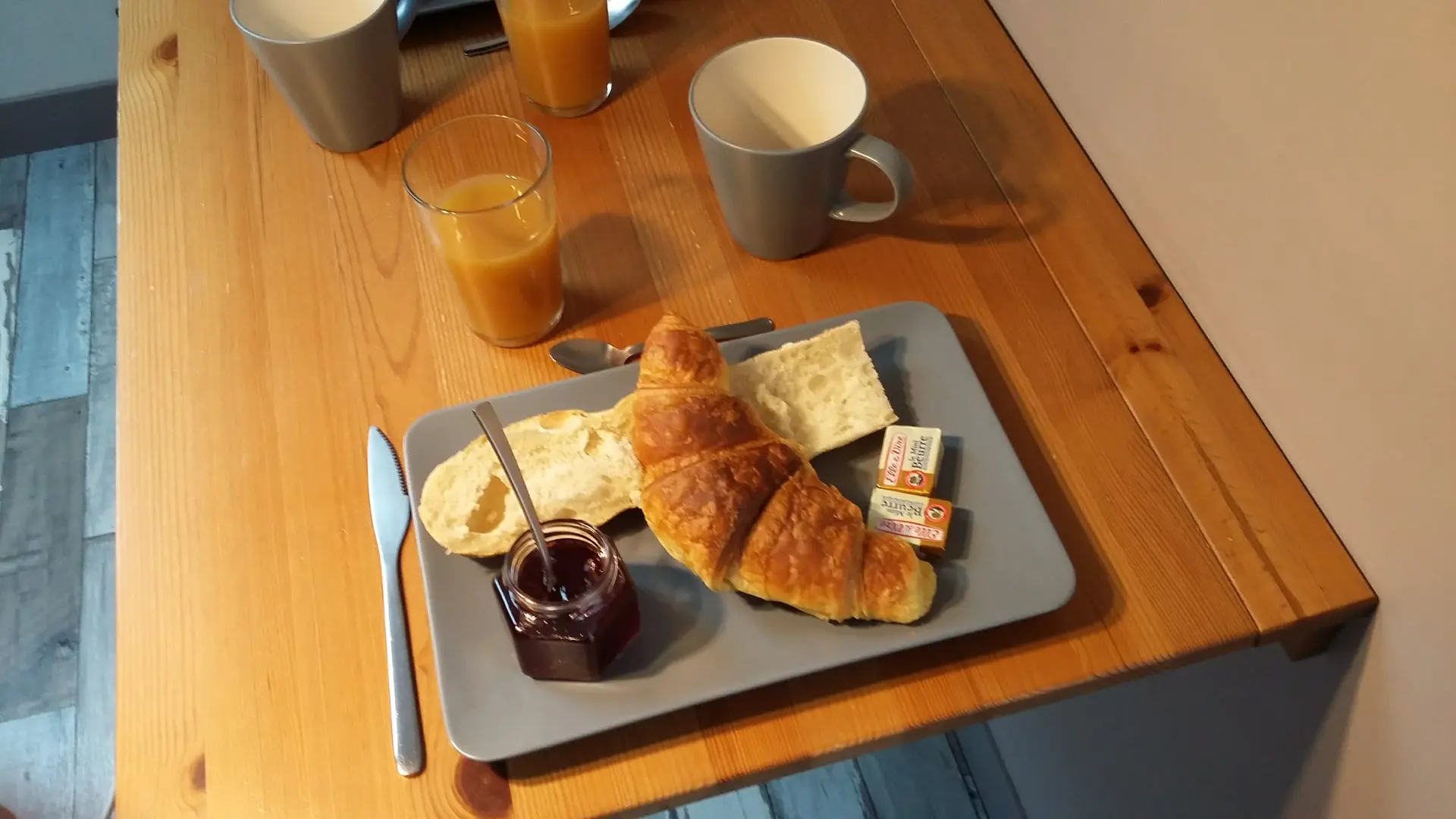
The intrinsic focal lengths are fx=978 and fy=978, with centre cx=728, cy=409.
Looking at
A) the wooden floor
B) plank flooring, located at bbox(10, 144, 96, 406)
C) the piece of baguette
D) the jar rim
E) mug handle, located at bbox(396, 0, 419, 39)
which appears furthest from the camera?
plank flooring, located at bbox(10, 144, 96, 406)

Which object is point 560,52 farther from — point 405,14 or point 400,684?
point 400,684

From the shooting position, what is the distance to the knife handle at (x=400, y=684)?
0.62 meters

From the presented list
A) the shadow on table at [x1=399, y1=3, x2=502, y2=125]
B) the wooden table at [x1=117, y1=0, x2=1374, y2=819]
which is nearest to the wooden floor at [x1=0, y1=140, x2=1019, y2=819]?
the wooden table at [x1=117, y1=0, x2=1374, y2=819]

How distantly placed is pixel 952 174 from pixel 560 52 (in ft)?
1.26

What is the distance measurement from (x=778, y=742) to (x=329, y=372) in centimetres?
47

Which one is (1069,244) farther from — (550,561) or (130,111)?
(130,111)

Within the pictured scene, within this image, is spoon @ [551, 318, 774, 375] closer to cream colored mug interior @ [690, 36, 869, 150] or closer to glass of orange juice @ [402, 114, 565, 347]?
glass of orange juice @ [402, 114, 565, 347]

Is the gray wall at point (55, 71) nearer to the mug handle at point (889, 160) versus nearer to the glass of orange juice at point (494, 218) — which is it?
the glass of orange juice at point (494, 218)

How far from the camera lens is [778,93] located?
86cm

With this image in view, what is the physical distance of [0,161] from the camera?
2.18m

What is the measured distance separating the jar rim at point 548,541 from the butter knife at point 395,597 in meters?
0.09

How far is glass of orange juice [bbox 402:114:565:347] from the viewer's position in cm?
75

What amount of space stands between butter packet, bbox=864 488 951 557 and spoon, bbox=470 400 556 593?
0.72 feet

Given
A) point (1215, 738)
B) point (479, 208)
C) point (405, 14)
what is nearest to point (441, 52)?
point (405, 14)
